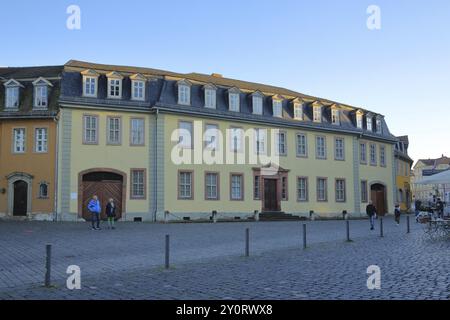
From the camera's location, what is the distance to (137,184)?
30.2 m

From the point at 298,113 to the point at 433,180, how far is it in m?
18.9

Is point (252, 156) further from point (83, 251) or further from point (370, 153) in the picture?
point (83, 251)

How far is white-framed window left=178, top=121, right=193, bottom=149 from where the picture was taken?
31297 millimetres

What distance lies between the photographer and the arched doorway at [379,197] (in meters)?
41.7

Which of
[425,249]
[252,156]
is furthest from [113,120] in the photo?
[425,249]

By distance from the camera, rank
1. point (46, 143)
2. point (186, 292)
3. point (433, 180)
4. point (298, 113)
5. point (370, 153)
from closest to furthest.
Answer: point (186, 292) → point (433, 180) → point (46, 143) → point (298, 113) → point (370, 153)

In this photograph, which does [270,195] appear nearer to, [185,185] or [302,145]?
[302,145]

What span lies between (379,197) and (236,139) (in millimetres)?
15877

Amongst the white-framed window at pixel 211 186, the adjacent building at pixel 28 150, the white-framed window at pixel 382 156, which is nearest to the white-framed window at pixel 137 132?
the adjacent building at pixel 28 150

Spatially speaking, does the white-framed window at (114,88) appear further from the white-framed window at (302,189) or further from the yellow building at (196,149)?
the white-framed window at (302,189)

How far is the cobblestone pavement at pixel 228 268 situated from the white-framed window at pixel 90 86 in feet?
45.0

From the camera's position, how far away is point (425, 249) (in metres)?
13.9

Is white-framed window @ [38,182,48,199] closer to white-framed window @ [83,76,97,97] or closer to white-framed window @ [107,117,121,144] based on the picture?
white-framed window @ [107,117,121,144]
